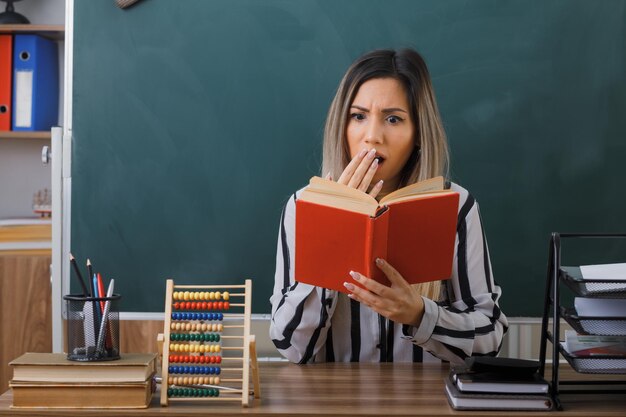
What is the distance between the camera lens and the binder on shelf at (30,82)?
3213 mm

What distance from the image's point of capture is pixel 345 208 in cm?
138

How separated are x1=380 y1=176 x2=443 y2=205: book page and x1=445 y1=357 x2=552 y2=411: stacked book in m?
0.33

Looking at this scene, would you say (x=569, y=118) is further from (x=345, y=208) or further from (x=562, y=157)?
(x=345, y=208)

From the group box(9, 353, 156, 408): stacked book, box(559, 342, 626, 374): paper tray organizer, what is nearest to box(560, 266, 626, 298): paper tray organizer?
box(559, 342, 626, 374): paper tray organizer

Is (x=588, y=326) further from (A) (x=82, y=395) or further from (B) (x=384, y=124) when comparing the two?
(A) (x=82, y=395)

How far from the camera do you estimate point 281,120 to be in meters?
2.52

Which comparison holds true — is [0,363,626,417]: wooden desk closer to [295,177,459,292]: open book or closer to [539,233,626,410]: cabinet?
[539,233,626,410]: cabinet

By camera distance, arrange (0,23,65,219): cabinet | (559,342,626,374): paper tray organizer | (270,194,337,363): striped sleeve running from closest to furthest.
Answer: (559,342,626,374): paper tray organizer < (270,194,337,363): striped sleeve < (0,23,65,219): cabinet

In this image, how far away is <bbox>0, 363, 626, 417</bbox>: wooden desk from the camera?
4.08 feet

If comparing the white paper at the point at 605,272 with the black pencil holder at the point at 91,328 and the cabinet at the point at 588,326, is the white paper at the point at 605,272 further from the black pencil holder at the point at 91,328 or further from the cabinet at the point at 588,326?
the black pencil holder at the point at 91,328

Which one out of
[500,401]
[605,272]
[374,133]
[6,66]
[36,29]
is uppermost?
[36,29]

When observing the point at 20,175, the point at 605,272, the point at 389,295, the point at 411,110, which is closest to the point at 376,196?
the point at 411,110

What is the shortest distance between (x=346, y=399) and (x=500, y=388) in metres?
0.25

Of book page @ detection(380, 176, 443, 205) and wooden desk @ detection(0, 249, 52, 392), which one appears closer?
book page @ detection(380, 176, 443, 205)
